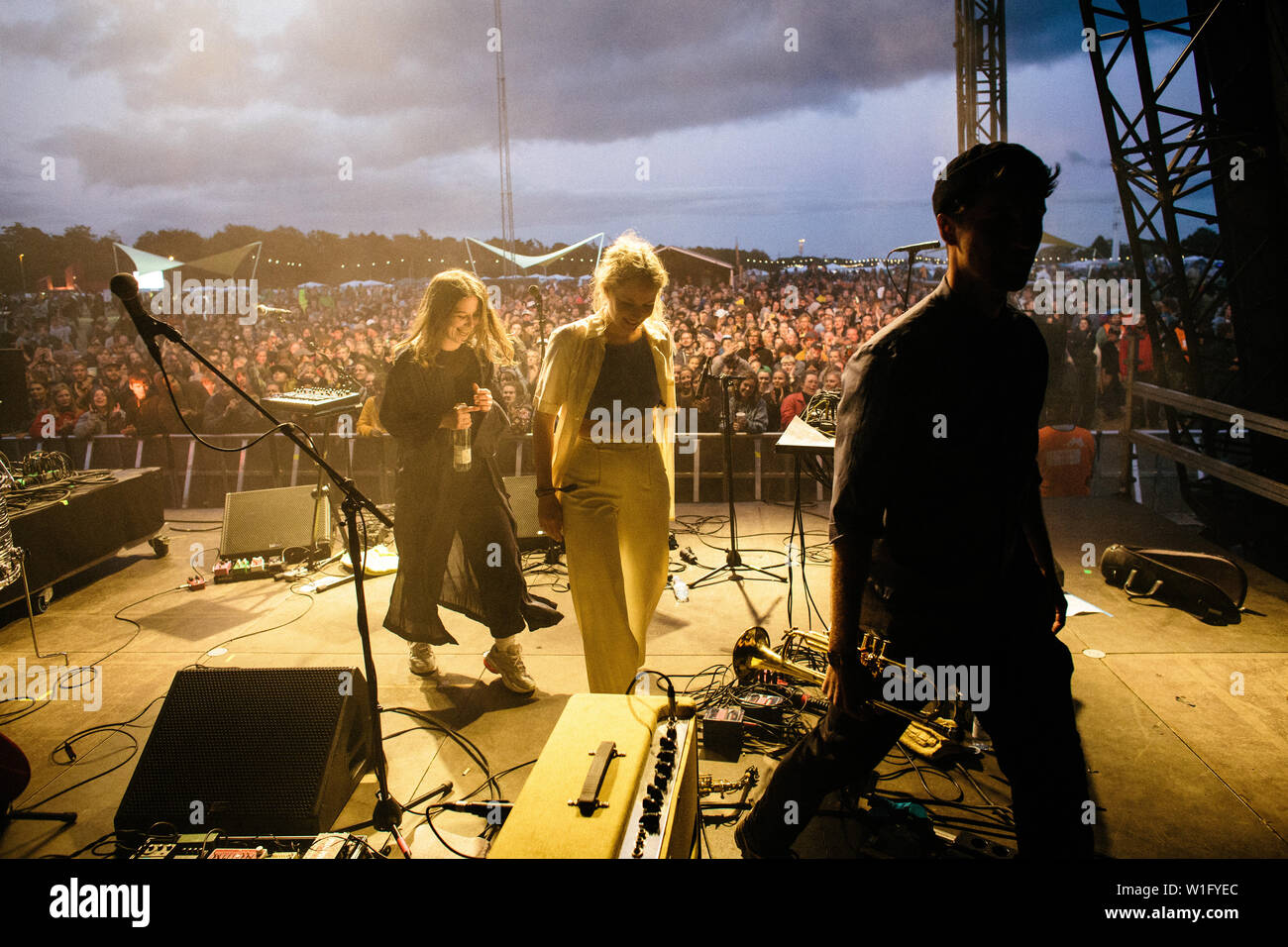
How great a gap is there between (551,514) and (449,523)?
99cm

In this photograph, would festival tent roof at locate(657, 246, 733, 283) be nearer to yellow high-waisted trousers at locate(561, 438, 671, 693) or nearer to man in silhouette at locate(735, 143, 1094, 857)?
yellow high-waisted trousers at locate(561, 438, 671, 693)

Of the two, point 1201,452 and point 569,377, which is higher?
point 569,377

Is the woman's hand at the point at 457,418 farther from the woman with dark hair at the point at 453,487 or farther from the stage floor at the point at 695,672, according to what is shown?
the stage floor at the point at 695,672

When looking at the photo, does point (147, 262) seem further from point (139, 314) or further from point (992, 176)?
point (992, 176)

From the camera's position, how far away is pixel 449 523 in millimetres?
3410

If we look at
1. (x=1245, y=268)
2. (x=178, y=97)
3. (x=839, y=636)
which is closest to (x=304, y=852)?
(x=839, y=636)

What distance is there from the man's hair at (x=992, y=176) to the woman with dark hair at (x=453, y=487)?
2.32 metres

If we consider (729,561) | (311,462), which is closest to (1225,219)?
(729,561)

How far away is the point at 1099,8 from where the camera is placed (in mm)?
5793

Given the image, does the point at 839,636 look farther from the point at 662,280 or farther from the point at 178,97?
the point at 178,97

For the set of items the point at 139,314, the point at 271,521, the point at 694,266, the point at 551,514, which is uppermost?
the point at 694,266
